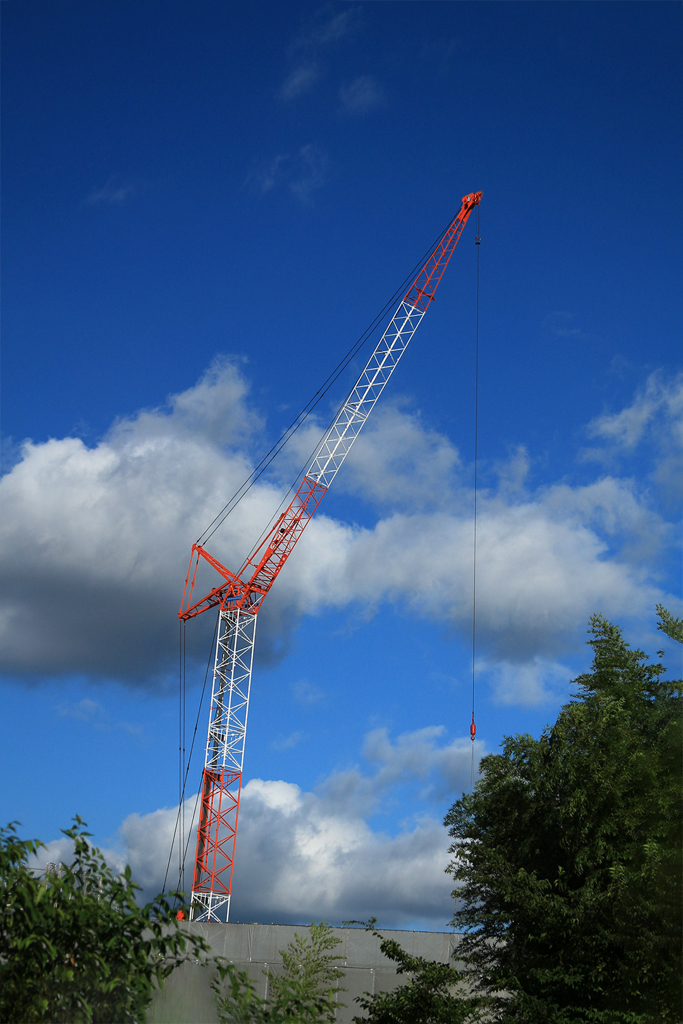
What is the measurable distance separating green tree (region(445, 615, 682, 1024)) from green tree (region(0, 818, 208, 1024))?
17.6 metres

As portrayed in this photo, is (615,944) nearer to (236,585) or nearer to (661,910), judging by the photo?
(661,910)

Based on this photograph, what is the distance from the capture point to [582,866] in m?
23.8

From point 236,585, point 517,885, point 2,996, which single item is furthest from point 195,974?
point 236,585

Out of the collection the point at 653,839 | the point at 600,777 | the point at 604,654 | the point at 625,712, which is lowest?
the point at 653,839

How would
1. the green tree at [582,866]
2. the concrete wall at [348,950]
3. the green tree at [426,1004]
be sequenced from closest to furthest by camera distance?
1. the green tree at [582,866]
2. the green tree at [426,1004]
3. the concrete wall at [348,950]

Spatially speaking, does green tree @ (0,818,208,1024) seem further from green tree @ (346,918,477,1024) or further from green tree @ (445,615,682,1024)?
green tree @ (346,918,477,1024)

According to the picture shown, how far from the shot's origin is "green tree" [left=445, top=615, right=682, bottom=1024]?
894 inches

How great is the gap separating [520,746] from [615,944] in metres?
5.68

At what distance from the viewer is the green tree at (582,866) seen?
22.7m

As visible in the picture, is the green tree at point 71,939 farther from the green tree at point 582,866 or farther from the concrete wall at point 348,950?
the concrete wall at point 348,950

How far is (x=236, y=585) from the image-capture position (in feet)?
230

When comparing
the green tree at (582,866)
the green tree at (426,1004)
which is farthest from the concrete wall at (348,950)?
the green tree at (582,866)

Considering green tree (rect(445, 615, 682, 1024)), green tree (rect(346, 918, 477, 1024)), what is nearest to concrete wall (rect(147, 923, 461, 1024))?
green tree (rect(346, 918, 477, 1024))

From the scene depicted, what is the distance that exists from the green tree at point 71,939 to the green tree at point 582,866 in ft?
57.9
